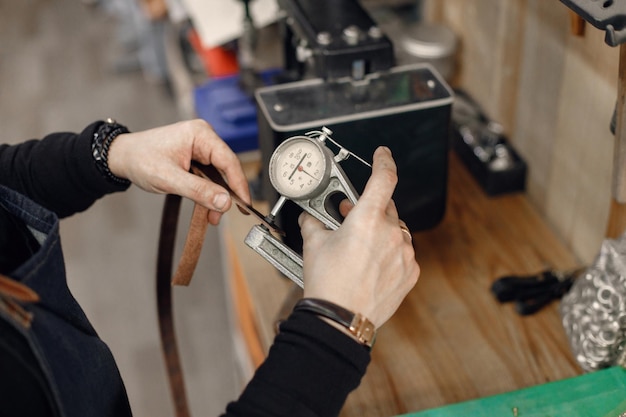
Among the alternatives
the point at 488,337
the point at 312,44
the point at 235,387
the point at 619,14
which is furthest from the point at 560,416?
the point at 235,387

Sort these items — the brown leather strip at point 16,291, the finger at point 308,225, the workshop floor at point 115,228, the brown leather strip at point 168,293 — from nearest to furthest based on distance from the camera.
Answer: the brown leather strip at point 16,291 → the finger at point 308,225 → the brown leather strip at point 168,293 → the workshop floor at point 115,228

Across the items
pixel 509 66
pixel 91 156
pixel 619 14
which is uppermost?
pixel 619 14

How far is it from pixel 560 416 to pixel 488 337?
269 mm

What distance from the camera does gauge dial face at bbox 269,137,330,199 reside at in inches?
32.3

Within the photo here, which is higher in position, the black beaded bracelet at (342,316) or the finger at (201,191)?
the finger at (201,191)

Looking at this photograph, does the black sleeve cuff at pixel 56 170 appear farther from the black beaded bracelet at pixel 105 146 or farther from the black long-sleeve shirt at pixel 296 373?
the black long-sleeve shirt at pixel 296 373

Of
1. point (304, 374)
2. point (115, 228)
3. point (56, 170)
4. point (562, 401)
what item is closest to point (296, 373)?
point (304, 374)

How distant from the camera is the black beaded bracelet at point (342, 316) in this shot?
0.71 meters

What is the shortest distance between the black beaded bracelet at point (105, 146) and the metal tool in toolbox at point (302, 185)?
271 mm

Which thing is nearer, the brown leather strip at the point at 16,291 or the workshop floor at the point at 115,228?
the brown leather strip at the point at 16,291

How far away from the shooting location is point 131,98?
10.6ft

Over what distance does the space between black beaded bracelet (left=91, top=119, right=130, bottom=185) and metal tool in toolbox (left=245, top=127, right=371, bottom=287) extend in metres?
0.27

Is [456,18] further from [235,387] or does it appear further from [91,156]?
[235,387]

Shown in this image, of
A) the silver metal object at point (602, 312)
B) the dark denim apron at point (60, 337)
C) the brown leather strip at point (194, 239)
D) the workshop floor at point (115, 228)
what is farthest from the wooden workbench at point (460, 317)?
the workshop floor at point (115, 228)
